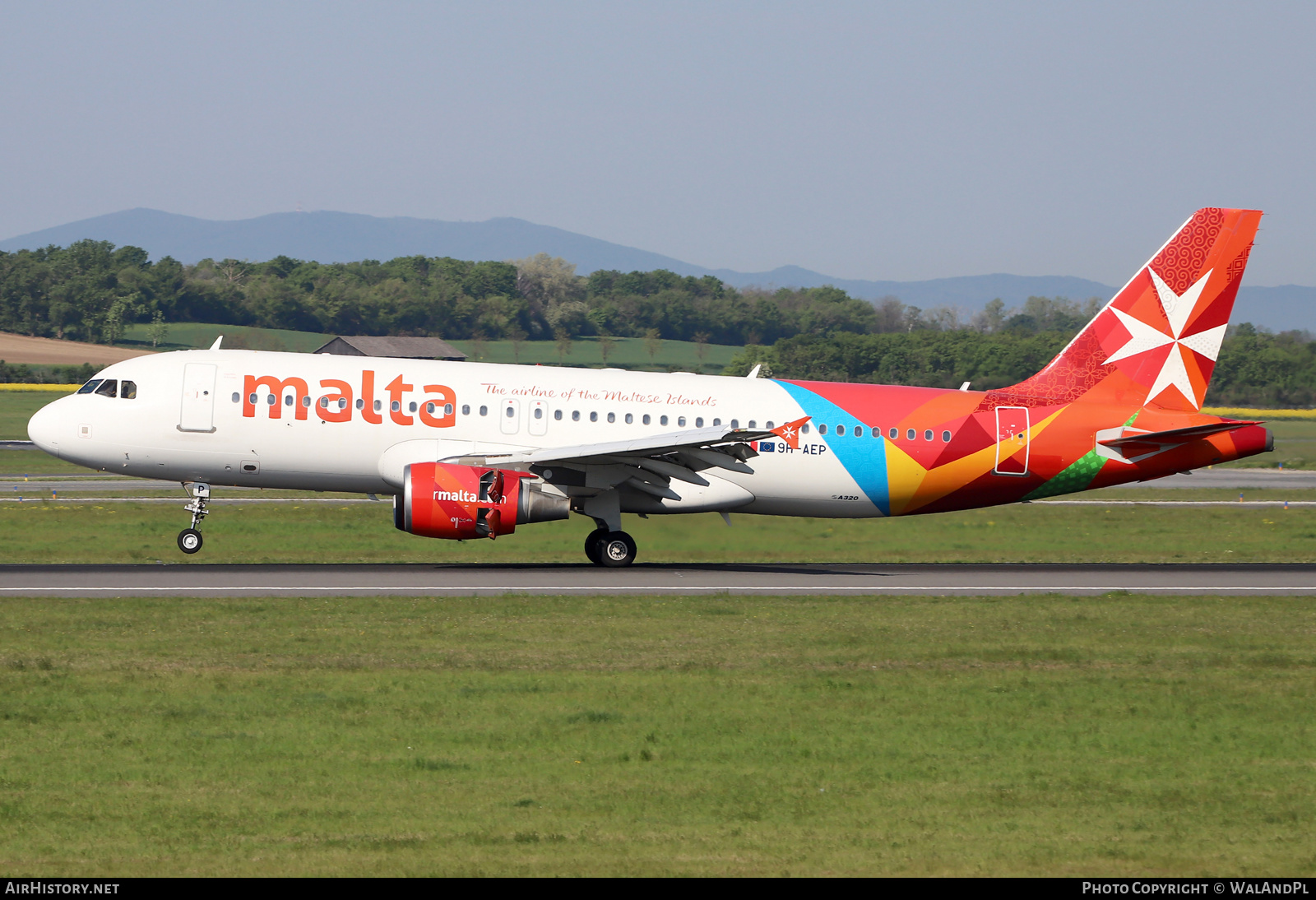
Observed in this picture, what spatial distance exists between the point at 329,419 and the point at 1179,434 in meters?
18.8

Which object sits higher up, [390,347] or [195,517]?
[390,347]

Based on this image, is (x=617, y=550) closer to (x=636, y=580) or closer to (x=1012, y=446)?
(x=636, y=580)

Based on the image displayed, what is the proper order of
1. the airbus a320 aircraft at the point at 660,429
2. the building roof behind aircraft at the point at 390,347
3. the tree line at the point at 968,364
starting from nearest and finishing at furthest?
the airbus a320 aircraft at the point at 660,429, the building roof behind aircraft at the point at 390,347, the tree line at the point at 968,364

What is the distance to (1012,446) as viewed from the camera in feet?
104

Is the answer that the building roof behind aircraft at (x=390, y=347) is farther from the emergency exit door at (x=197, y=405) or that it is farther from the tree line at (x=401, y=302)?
the emergency exit door at (x=197, y=405)

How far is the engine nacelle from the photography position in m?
27.5

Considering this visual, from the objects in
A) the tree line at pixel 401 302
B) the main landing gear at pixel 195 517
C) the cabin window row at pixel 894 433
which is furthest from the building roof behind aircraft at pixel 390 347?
the cabin window row at pixel 894 433

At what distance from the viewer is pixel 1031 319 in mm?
194500

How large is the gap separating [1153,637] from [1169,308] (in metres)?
13.2

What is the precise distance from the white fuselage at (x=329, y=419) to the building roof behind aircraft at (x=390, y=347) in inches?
2525

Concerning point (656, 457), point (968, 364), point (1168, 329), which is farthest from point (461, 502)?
point (968, 364)

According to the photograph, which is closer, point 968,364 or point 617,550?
point 617,550

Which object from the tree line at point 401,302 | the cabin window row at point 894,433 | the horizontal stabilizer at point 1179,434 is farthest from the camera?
the tree line at point 401,302

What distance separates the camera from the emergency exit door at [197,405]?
29.3 metres
